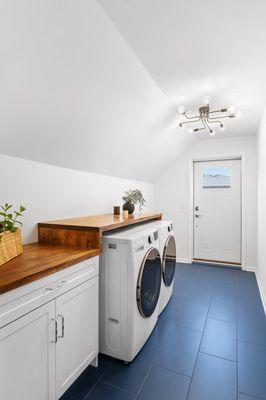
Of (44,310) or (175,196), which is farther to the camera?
(175,196)

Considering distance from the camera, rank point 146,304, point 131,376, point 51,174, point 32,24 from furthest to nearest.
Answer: point 51,174 < point 146,304 < point 131,376 < point 32,24

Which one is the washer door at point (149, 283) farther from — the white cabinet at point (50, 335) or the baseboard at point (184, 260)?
the baseboard at point (184, 260)

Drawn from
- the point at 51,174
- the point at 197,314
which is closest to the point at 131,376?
the point at 197,314

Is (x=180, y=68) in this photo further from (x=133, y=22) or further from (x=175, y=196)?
(x=175, y=196)

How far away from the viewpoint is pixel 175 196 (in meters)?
4.22

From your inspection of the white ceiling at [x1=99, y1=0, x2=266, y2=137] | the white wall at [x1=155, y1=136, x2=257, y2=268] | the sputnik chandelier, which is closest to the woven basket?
the white ceiling at [x1=99, y1=0, x2=266, y2=137]

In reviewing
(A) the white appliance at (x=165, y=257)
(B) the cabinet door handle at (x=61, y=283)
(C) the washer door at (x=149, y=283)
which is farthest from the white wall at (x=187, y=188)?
(B) the cabinet door handle at (x=61, y=283)

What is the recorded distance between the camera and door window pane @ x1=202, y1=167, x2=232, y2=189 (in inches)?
159

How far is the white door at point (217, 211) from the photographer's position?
4.00 meters

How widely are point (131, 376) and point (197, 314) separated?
1.07 meters

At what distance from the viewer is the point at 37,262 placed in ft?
4.11

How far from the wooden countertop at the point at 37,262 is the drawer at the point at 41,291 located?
0.04 meters

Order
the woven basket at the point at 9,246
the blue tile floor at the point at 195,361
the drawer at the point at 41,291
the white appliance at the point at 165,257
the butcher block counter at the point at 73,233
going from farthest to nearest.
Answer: the white appliance at the point at 165,257
the butcher block counter at the point at 73,233
the blue tile floor at the point at 195,361
the woven basket at the point at 9,246
the drawer at the point at 41,291

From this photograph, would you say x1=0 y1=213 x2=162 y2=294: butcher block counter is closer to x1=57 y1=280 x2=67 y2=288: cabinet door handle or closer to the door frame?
x1=57 y1=280 x2=67 y2=288: cabinet door handle
